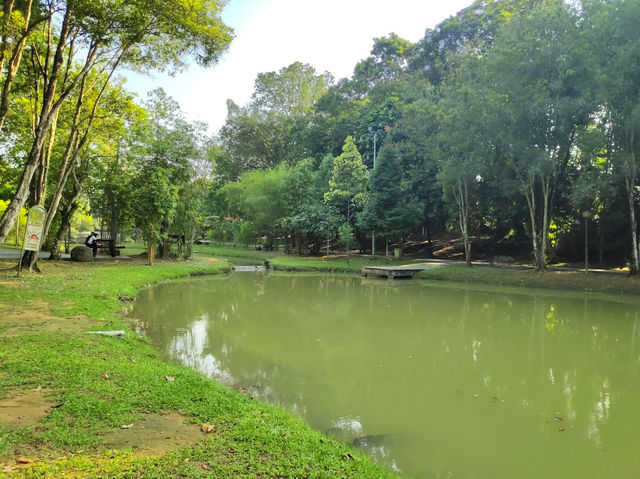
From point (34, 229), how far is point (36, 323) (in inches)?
220

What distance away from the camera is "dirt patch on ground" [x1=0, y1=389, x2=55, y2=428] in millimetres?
3418

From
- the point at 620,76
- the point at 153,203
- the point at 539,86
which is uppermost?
the point at 539,86

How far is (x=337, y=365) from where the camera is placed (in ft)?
22.2

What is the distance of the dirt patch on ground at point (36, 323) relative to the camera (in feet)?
20.8

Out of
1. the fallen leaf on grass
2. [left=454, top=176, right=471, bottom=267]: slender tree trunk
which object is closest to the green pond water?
the fallen leaf on grass

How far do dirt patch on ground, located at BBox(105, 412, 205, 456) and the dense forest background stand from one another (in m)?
6.27

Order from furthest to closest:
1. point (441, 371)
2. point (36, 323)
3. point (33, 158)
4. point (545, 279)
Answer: point (545, 279)
point (33, 158)
point (36, 323)
point (441, 371)

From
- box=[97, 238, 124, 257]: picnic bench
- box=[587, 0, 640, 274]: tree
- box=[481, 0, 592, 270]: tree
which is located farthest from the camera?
box=[97, 238, 124, 257]: picnic bench

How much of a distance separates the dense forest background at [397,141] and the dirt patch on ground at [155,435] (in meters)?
6.27

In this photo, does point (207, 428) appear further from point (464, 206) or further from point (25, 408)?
point (464, 206)

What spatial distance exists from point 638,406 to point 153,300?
11.2m

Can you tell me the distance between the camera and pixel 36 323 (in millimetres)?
6828

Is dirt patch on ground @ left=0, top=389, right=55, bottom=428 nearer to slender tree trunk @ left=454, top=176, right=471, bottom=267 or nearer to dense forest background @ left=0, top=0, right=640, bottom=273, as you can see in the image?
dense forest background @ left=0, top=0, right=640, bottom=273

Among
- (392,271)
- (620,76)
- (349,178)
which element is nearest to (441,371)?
(392,271)
